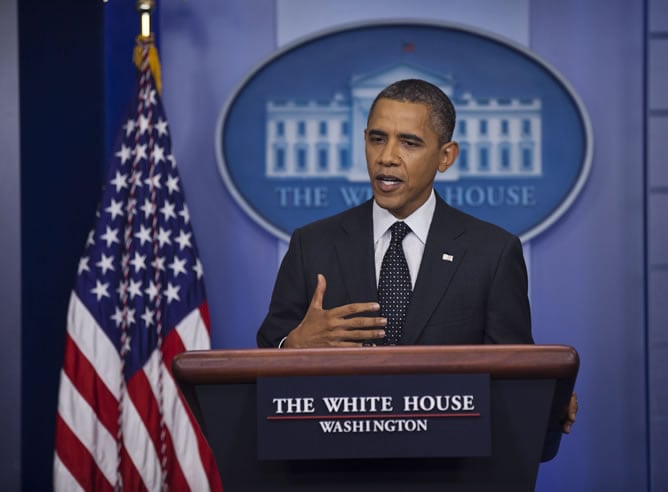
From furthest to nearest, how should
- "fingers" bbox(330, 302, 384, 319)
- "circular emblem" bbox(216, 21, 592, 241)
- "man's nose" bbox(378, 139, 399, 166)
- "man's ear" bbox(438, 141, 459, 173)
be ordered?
"circular emblem" bbox(216, 21, 592, 241) < "man's ear" bbox(438, 141, 459, 173) < "man's nose" bbox(378, 139, 399, 166) < "fingers" bbox(330, 302, 384, 319)

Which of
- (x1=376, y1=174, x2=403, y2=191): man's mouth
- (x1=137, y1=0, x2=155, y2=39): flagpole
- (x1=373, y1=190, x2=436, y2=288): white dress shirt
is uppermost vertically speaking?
(x1=137, y1=0, x2=155, y2=39): flagpole

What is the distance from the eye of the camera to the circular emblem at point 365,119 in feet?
11.2

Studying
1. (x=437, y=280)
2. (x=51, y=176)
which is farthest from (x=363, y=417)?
(x=51, y=176)

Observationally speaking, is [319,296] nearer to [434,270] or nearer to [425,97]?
[434,270]

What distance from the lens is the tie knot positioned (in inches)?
72.7

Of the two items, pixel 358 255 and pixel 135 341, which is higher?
pixel 358 255

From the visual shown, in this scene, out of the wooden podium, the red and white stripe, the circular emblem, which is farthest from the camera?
the circular emblem

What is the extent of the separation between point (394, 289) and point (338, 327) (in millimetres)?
429

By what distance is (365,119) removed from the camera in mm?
3408

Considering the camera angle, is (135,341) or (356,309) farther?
(135,341)

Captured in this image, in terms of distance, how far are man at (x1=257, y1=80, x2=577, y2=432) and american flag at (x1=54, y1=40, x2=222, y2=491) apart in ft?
4.56

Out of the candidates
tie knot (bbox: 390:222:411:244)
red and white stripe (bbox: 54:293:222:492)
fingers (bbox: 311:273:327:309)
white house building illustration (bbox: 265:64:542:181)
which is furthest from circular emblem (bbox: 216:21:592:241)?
fingers (bbox: 311:273:327:309)

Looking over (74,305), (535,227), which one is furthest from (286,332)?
(535,227)

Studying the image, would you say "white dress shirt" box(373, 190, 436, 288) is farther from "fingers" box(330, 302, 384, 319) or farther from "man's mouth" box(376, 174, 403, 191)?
"fingers" box(330, 302, 384, 319)
